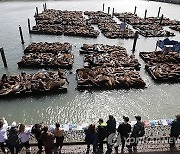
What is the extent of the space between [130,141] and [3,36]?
26655 millimetres

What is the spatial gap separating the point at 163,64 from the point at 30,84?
11475 mm

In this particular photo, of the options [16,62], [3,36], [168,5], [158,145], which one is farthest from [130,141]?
[168,5]

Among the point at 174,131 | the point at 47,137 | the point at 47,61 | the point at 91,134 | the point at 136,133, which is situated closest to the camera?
the point at 47,137

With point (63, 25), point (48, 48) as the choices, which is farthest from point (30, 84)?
point (63, 25)

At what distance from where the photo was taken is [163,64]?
20766 mm

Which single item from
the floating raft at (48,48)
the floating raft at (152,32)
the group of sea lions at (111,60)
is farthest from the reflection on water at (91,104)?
the floating raft at (152,32)

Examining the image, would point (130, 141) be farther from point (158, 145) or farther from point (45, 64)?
point (45, 64)

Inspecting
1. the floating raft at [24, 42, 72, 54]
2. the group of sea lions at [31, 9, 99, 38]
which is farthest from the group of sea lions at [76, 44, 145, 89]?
the group of sea lions at [31, 9, 99, 38]

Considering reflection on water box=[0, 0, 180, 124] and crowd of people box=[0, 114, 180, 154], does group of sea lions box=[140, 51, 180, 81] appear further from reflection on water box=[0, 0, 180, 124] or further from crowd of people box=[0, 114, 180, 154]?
crowd of people box=[0, 114, 180, 154]

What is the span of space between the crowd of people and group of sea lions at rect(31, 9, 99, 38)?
73.6 feet

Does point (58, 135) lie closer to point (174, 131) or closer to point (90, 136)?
point (90, 136)

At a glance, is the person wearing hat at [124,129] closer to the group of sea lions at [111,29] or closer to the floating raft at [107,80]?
the floating raft at [107,80]

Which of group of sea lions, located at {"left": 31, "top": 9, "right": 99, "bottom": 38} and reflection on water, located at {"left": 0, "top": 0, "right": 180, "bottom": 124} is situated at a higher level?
group of sea lions, located at {"left": 31, "top": 9, "right": 99, "bottom": 38}

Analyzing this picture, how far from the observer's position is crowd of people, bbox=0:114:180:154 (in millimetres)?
8359
